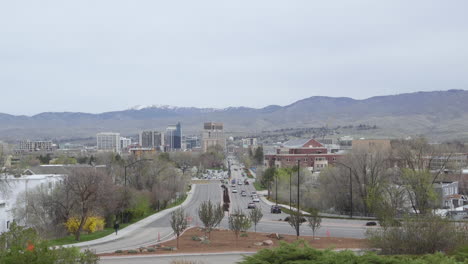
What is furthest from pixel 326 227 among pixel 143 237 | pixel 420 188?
pixel 143 237

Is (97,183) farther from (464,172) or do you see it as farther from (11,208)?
(464,172)

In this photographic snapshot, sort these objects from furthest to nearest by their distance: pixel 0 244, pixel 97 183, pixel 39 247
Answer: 1. pixel 97 183
2. pixel 0 244
3. pixel 39 247

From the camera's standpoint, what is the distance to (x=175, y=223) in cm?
3488

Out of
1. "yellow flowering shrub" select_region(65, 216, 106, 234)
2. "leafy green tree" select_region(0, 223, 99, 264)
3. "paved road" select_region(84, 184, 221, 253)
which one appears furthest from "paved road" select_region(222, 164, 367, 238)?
"leafy green tree" select_region(0, 223, 99, 264)

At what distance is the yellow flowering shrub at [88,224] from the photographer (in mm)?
43344

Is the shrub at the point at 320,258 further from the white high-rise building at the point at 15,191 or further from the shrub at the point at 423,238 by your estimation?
the white high-rise building at the point at 15,191

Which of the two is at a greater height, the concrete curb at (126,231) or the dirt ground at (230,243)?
the dirt ground at (230,243)

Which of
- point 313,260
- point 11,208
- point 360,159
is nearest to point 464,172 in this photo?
point 360,159

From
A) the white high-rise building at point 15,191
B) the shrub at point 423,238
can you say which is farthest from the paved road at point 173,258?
the white high-rise building at point 15,191

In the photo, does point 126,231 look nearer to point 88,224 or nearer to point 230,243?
point 88,224

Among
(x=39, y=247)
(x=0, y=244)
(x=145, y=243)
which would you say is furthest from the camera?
(x=145, y=243)

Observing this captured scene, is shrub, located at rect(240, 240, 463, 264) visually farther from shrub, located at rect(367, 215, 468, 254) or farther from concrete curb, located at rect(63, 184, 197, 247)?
concrete curb, located at rect(63, 184, 197, 247)

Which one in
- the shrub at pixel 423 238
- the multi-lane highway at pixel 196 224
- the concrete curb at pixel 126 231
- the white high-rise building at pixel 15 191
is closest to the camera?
the shrub at pixel 423 238

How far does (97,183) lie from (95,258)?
1018 inches
